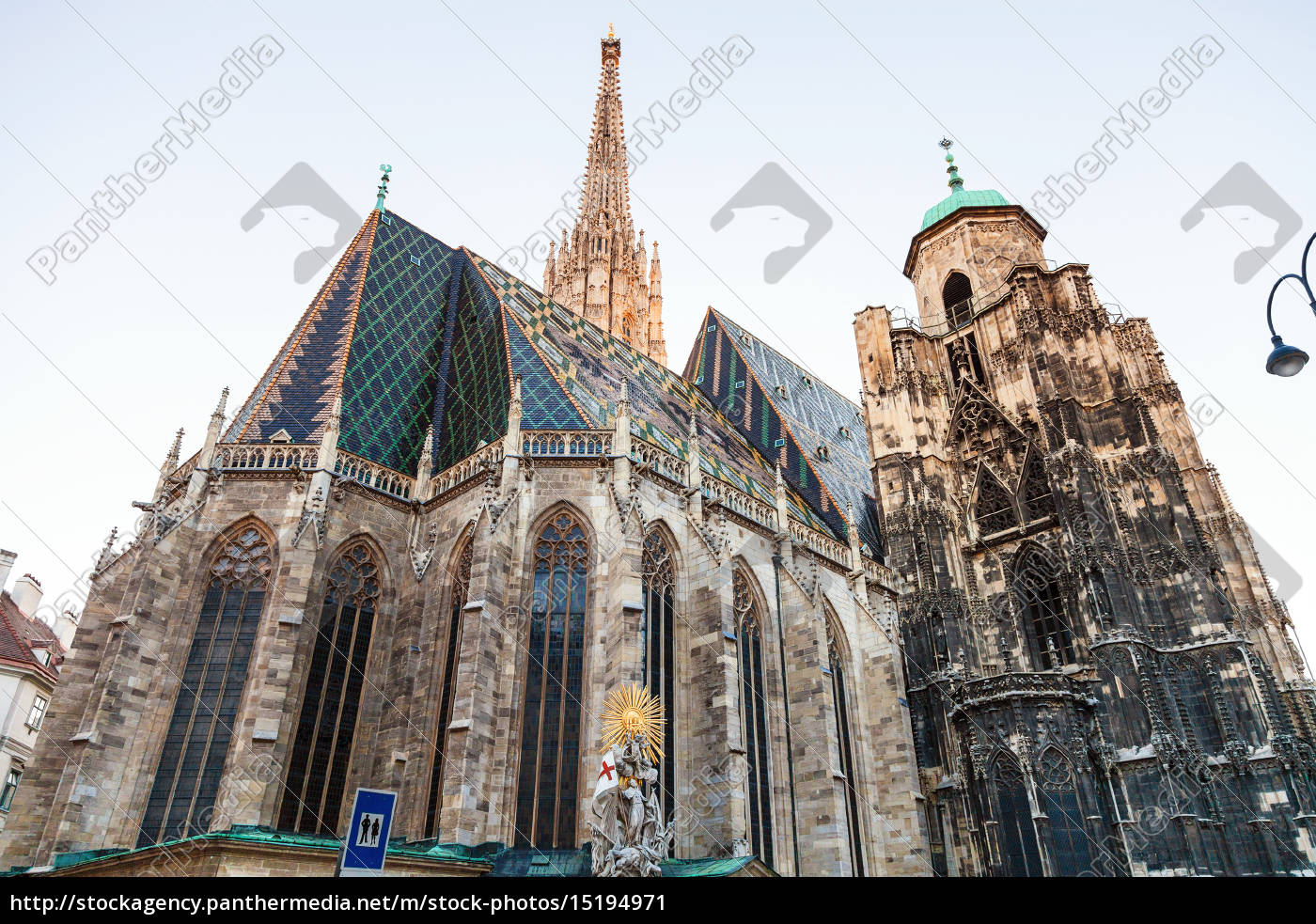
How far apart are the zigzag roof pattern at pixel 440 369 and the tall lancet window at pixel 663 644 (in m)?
2.94

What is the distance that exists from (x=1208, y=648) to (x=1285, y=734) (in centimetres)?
215

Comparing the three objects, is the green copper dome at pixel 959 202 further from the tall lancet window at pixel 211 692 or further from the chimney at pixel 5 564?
the chimney at pixel 5 564

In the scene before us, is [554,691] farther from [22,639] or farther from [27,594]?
[27,594]

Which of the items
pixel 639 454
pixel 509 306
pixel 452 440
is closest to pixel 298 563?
pixel 452 440

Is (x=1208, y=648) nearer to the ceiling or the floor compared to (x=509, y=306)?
nearer to the floor

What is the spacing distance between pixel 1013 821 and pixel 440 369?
56.8ft

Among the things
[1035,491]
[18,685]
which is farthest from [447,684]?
[1035,491]

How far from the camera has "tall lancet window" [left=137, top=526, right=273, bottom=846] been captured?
48.9 feet

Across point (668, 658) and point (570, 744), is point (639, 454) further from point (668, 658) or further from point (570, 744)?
point (570, 744)

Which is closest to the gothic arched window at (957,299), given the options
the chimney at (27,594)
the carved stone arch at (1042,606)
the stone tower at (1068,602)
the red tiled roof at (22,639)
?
the stone tower at (1068,602)

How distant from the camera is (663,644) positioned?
17953 mm

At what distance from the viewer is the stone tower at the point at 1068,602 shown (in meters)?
18.8

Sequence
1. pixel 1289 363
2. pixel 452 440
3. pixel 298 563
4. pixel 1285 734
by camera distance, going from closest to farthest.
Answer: pixel 1289 363
pixel 298 563
pixel 1285 734
pixel 452 440

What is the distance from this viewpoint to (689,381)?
35562 millimetres
